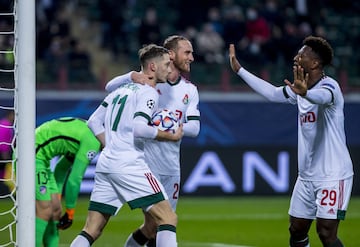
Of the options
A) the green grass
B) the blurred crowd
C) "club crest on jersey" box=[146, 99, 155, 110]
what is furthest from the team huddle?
the blurred crowd

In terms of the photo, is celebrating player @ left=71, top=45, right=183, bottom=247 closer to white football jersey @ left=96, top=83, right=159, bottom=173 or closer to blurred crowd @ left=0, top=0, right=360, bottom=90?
white football jersey @ left=96, top=83, right=159, bottom=173

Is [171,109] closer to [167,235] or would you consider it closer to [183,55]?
[183,55]

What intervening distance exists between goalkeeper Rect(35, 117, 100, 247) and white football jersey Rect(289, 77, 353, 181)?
212cm

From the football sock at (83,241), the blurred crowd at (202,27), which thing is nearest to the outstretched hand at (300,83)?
the football sock at (83,241)

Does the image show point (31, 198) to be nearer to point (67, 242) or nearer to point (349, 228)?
point (67, 242)

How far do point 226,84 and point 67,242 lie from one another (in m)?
8.71

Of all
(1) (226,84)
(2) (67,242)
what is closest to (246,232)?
(2) (67,242)

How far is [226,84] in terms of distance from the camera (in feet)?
64.4

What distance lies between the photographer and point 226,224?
46.4ft

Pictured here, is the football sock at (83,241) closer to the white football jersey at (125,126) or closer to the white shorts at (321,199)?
the white football jersey at (125,126)

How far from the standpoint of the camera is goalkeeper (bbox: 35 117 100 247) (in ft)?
29.9

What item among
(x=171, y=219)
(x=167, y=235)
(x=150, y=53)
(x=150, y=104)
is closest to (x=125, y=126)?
(x=150, y=104)

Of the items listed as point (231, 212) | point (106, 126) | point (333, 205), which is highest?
point (106, 126)

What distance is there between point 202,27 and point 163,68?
535 inches
